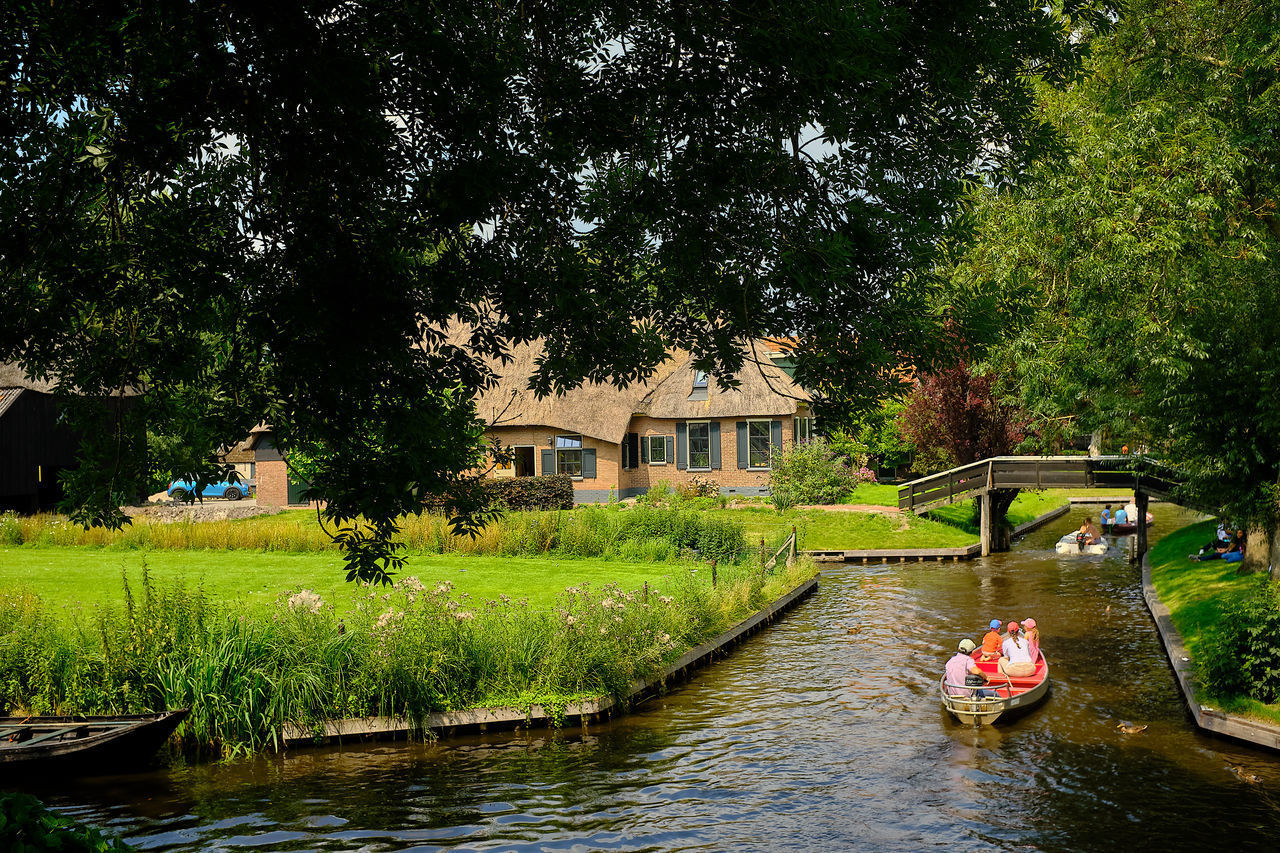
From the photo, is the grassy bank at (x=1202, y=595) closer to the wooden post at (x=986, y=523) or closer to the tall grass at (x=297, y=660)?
the wooden post at (x=986, y=523)

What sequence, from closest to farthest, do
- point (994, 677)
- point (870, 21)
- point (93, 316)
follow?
point (870, 21)
point (93, 316)
point (994, 677)

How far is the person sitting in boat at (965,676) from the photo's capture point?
15.5m

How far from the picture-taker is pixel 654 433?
45.2m

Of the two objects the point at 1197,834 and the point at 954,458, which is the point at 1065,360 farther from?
the point at 1197,834

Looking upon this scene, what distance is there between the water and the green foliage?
6.44 meters

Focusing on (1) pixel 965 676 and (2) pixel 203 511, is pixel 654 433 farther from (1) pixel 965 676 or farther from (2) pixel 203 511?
(1) pixel 965 676

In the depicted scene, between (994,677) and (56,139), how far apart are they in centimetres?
1487

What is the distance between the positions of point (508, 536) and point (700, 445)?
16614 millimetres

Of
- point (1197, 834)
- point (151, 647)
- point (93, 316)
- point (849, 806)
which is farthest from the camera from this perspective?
point (151, 647)

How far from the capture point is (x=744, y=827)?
37.7ft

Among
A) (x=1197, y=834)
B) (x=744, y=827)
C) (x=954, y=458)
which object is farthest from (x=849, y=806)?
(x=954, y=458)

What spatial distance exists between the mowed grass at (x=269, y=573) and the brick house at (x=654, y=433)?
15.4 m

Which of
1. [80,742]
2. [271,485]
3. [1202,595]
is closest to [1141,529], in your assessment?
[1202,595]

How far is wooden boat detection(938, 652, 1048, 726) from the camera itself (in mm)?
15305
